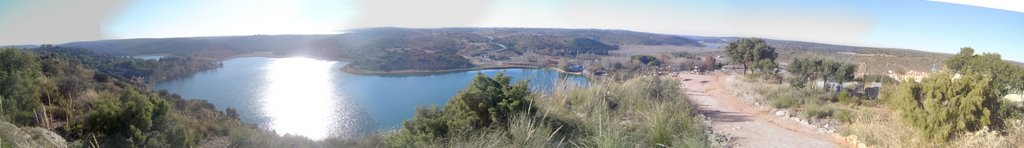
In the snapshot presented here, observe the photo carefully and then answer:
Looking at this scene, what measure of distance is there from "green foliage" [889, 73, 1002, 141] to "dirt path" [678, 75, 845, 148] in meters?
1.03

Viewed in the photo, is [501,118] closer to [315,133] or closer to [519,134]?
[519,134]

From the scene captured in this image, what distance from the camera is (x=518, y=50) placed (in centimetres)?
1084

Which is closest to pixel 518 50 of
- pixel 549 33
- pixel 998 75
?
pixel 549 33

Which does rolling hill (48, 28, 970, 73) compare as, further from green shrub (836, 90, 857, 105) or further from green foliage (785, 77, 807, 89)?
green shrub (836, 90, 857, 105)

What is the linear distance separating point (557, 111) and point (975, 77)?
14.3ft

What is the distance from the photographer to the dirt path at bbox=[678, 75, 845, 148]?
255 inches

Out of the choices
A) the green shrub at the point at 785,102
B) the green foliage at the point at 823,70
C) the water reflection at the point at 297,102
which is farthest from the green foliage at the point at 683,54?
the water reflection at the point at 297,102

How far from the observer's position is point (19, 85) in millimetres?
6801

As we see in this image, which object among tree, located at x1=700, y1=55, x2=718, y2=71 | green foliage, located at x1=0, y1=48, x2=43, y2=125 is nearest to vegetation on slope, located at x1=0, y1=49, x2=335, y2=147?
green foliage, located at x1=0, y1=48, x2=43, y2=125

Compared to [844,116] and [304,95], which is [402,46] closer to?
[304,95]

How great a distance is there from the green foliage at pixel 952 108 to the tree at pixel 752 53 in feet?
36.2

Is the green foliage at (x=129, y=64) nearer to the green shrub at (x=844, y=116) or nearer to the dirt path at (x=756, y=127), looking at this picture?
the dirt path at (x=756, y=127)

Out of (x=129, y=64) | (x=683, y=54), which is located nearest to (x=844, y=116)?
(x=683, y=54)

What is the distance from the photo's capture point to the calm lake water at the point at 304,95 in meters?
8.09
